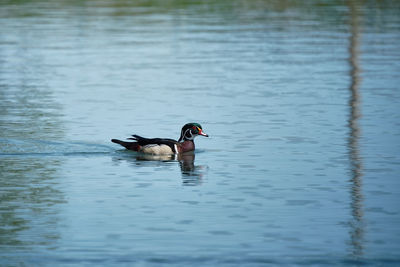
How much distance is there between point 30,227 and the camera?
13.0m

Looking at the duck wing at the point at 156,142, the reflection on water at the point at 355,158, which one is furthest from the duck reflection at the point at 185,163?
the reflection on water at the point at 355,158

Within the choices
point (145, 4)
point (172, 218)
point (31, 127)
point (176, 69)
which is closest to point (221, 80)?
point (176, 69)

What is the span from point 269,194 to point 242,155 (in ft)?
10.9

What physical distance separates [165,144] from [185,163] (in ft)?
2.46

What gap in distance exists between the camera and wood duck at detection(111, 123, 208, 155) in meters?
18.5

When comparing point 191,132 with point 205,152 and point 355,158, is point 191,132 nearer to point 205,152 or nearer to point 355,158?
point 205,152

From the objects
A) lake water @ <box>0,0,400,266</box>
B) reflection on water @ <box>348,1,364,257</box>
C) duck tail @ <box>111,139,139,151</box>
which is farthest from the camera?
duck tail @ <box>111,139,139,151</box>

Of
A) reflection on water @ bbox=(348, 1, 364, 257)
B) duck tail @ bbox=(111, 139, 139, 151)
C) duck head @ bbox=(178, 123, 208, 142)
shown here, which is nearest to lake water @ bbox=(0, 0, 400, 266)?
reflection on water @ bbox=(348, 1, 364, 257)

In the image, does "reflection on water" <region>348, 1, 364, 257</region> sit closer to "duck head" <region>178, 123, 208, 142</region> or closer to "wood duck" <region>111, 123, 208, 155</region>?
"duck head" <region>178, 123, 208, 142</region>

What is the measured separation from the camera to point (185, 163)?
707 inches

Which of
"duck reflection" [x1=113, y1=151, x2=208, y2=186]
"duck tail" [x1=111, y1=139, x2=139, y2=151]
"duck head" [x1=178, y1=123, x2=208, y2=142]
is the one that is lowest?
"duck reflection" [x1=113, y1=151, x2=208, y2=186]

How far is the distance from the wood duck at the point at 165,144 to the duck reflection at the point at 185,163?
89mm

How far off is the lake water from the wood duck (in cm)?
24

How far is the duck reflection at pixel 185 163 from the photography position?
1620cm
